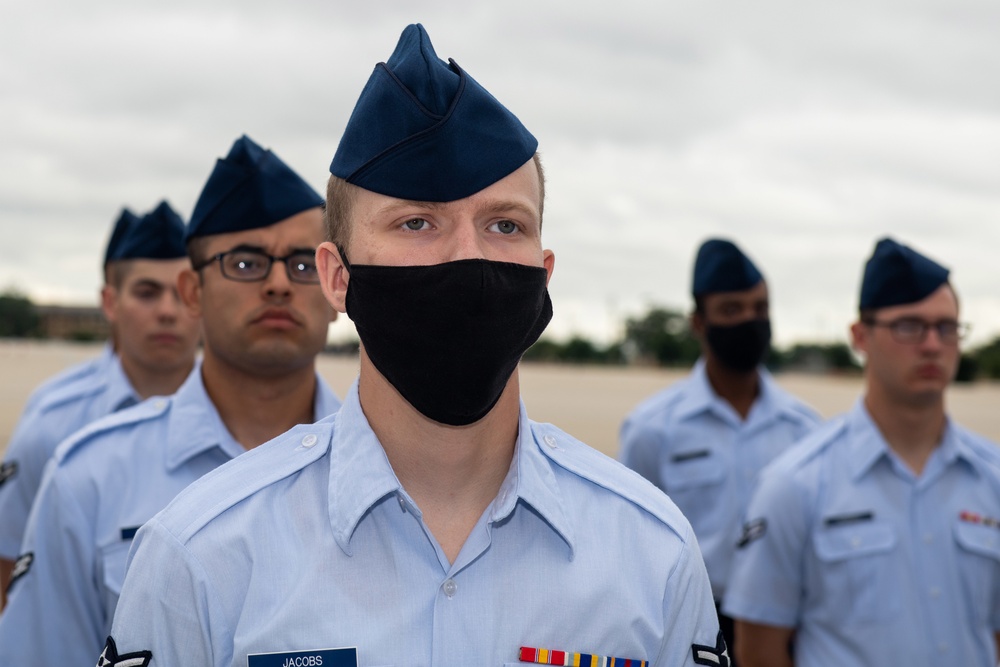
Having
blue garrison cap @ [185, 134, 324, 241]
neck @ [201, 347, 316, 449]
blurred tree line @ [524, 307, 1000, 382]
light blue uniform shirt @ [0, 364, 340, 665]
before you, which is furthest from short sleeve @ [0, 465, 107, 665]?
blurred tree line @ [524, 307, 1000, 382]

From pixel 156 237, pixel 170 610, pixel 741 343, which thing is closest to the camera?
pixel 170 610

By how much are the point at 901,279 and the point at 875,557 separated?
1267mm

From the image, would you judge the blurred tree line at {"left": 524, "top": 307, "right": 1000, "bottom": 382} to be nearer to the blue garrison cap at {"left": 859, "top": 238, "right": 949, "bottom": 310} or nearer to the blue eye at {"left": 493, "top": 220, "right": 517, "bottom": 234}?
the blue garrison cap at {"left": 859, "top": 238, "right": 949, "bottom": 310}

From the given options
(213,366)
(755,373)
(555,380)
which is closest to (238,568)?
(213,366)

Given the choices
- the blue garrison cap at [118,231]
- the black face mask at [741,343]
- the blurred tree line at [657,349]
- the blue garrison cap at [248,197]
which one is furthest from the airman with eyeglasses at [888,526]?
the blurred tree line at [657,349]

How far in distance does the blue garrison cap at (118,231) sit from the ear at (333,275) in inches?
167

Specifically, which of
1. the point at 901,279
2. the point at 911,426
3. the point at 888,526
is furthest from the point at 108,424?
the point at 901,279

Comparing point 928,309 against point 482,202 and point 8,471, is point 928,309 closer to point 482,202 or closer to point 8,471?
point 482,202

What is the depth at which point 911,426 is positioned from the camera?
5.05m

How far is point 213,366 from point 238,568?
1.87 m

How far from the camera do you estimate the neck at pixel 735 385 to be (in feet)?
23.3

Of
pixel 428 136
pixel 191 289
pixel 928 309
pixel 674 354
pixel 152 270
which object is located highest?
pixel 428 136

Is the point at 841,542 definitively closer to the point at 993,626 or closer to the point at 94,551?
the point at 993,626

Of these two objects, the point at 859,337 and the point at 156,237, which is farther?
the point at 156,237
